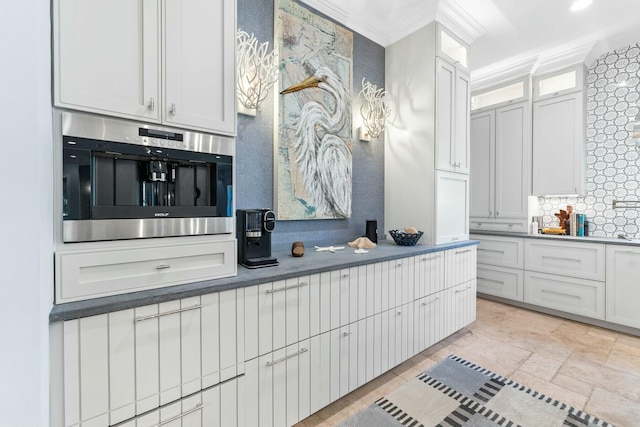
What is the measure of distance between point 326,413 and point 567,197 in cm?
379

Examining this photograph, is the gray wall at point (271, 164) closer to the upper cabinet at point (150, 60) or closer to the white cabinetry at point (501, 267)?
the upper cabinet at point (150, 60)

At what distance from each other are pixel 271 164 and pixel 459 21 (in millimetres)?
2219

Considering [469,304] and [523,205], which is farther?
[523,205]

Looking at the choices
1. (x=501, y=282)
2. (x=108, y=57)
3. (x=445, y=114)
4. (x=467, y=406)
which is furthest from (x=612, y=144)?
(x=108, y=57)

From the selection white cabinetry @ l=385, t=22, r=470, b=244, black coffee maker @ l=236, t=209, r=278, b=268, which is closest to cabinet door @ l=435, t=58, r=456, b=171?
white cabinetry @ l=385, t=22, r=470, b=244

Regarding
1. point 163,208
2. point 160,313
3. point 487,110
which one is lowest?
point 160,313

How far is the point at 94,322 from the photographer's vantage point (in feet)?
3.43

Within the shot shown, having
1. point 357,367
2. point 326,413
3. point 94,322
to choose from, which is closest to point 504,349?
point 357,367

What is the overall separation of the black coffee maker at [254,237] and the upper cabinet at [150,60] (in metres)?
0.50

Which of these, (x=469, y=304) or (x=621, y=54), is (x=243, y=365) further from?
(x=621, y=54)

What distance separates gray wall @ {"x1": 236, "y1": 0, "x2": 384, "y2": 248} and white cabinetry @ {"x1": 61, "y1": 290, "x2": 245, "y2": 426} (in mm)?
883

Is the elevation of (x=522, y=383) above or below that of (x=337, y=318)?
below

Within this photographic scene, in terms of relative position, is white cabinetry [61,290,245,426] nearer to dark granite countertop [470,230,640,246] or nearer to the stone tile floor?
the stone tile floor

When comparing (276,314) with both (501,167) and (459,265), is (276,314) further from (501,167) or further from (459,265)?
(501,167)
